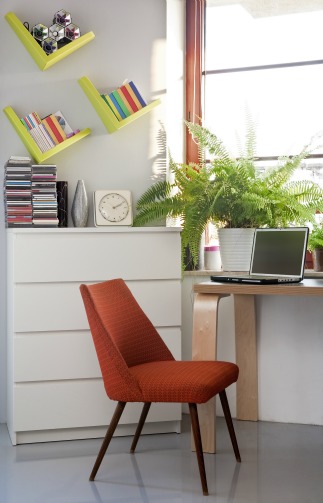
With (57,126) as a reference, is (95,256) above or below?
below

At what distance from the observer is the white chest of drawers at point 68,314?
12.1ft

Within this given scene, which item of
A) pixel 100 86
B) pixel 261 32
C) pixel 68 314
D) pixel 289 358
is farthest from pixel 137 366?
pixel 261 32

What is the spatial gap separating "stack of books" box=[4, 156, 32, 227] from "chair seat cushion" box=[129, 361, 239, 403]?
1.09 m

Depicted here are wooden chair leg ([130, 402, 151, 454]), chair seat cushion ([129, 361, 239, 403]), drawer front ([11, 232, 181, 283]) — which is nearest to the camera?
chair seat cushion ([129, 361, 239, 403])

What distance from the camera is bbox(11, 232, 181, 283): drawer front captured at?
367 centimetres

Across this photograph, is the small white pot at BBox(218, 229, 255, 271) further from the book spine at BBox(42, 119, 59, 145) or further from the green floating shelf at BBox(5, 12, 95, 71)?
the green floating shelf at BBox(5, 12, 95, 71)

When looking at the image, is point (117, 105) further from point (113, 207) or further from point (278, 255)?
point (278, 255)

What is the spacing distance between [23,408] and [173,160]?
5.06 ft

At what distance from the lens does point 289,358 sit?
13.3 ft

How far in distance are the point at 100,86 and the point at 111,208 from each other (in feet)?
2.16

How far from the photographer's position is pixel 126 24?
4133mm

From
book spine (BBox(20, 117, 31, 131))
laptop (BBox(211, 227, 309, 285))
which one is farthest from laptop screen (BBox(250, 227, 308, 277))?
book spine (BBox(20, 117, 31, 131))

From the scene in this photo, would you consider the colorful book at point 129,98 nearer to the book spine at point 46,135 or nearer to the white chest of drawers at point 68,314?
the book spine at point 46,135

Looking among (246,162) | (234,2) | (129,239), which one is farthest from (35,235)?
(234,2)
